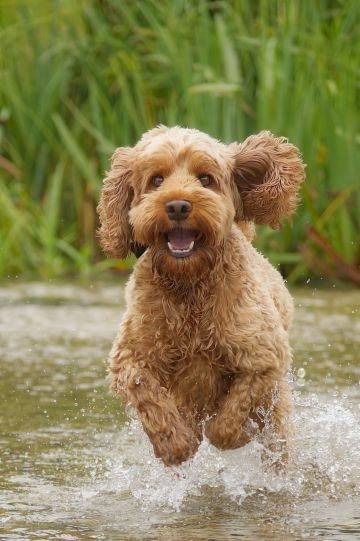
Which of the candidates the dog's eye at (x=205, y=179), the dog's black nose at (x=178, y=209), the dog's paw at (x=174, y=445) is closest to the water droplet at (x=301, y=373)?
the dog's paw at (x=174, y=445)

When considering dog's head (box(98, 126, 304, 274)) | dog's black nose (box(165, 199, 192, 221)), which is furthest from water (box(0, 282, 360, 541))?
dog's black nose (box(165, 199, 192, 221))

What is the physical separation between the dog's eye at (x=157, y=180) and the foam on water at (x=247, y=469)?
41.2 inches

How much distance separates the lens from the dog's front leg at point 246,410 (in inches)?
194

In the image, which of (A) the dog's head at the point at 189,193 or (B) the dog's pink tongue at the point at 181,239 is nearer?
(A) the dog's head at the point at 189,193

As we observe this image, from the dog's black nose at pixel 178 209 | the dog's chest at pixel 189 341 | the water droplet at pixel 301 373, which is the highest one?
the dog's black nose at pixel 178 209

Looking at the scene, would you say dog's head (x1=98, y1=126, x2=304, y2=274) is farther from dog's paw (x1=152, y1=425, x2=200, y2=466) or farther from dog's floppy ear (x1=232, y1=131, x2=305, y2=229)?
dog's paw (x1=152, y1=425, x2=200, y2=466)

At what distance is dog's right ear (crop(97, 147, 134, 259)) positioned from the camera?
16.8 feet

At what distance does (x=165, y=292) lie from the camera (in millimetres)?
4953

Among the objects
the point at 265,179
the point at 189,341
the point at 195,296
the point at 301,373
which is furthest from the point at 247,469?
the point at 301,373

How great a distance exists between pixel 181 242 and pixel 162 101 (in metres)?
5.85

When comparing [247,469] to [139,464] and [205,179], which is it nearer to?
[139,464]

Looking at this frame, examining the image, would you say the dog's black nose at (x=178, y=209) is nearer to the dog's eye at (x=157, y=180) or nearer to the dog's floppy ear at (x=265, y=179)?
the dog's eye at (x=157, y=180)

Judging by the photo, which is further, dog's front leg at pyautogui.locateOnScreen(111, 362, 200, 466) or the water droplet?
the water droplet

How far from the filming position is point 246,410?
4969 millimetres
